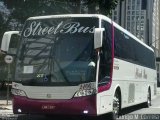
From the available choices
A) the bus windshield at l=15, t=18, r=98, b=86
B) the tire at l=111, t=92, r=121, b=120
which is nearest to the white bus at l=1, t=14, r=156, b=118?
the bus windshield at l=15, t=18, r=98, b=86

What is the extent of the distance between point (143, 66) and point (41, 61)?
9.31 m

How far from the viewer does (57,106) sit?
12828mm

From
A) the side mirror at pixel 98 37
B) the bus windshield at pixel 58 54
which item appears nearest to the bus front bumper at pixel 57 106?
the bus windshield at pixel 58 54

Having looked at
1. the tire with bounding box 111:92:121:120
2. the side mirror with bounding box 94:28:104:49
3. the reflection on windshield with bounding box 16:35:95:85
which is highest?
the side mirror with bounding box 94:28:104:49

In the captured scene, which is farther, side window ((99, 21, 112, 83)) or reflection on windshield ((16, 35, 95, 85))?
side window ((99, 21, 112, 83))

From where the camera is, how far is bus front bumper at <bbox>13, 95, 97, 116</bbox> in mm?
12672

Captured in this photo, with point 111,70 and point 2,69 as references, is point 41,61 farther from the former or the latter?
point 2,69

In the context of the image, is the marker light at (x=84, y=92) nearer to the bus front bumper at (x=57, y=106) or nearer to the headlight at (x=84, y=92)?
the headlight at (x=84, y=92)

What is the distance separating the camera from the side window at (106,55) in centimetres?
1338

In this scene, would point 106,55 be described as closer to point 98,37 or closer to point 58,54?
point 98,37

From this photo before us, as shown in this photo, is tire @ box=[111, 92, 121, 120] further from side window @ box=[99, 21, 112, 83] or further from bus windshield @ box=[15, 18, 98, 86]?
bus windshield @ box=[15, 18, 98, 86]

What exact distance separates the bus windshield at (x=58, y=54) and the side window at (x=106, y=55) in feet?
1.37

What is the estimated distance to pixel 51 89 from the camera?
12891 millimetres

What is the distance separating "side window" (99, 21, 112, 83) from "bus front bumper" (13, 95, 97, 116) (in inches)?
36.5
